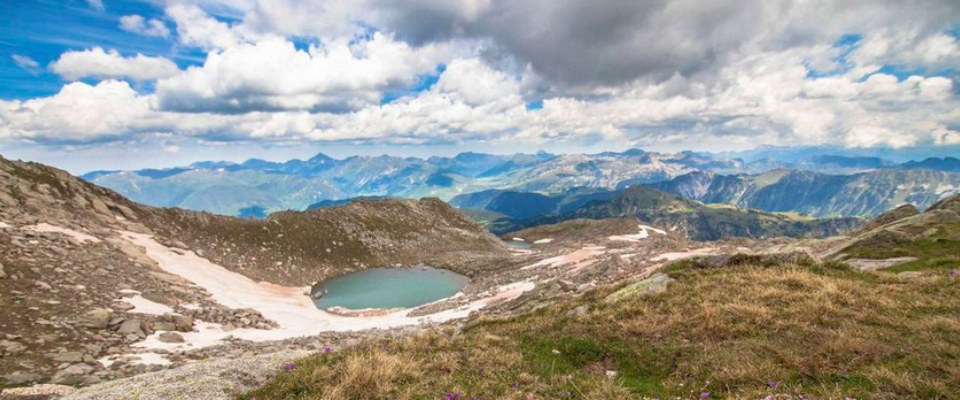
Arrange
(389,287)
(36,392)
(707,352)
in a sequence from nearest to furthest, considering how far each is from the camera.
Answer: (707,352) → (36,392) → (389,287)

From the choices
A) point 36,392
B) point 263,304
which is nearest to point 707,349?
point 36,392

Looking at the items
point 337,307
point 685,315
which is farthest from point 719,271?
point 337,307

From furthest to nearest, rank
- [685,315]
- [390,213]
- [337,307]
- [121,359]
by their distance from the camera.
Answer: [390,213] → [337,307] → [121,359] → [685,315]

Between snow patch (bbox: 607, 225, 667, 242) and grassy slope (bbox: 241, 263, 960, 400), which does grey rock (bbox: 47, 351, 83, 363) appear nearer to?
grassy slope (bbox: 241, 263, 960, 400)

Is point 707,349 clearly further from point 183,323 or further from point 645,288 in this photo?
point 183,323

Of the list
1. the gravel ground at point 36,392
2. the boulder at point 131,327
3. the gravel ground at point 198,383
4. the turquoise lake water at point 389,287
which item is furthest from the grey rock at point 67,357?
the turquoise lake water at point 389,287

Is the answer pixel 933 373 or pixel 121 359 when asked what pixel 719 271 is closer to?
pixel 933 373
